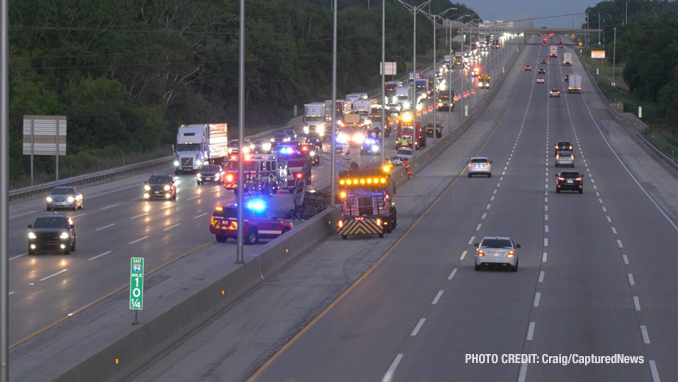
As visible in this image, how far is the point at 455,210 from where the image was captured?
1992 inches

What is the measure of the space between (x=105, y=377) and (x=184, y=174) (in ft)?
193

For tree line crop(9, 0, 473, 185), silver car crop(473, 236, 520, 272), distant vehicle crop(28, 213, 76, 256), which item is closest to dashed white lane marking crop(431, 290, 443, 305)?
silver car crop(473, 236, 520, 272)

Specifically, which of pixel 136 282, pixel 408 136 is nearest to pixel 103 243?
→ pixel 136 282

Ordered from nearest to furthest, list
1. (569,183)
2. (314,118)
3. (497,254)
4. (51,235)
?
1. (497,254)
2. (51,235)
3. (569,183)
4. (314,118)

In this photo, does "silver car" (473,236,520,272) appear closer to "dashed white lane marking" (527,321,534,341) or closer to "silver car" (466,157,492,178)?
"dashed white lane marking" (527,321,534,341)

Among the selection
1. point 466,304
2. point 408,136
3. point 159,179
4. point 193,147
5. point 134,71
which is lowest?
point 466,304

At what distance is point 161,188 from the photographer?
191ft

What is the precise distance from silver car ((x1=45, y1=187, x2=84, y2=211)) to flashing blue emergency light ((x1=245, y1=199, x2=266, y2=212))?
1295 centimetres

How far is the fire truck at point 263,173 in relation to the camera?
59.7 m

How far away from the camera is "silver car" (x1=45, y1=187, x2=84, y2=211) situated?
175ft

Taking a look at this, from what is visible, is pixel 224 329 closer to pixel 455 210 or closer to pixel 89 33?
pixel 455 210

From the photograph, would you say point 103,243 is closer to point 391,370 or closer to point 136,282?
point 136,282

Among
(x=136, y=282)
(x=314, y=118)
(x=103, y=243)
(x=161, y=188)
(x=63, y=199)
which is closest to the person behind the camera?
(x=136, y=282)

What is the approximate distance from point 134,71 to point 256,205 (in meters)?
78.3
